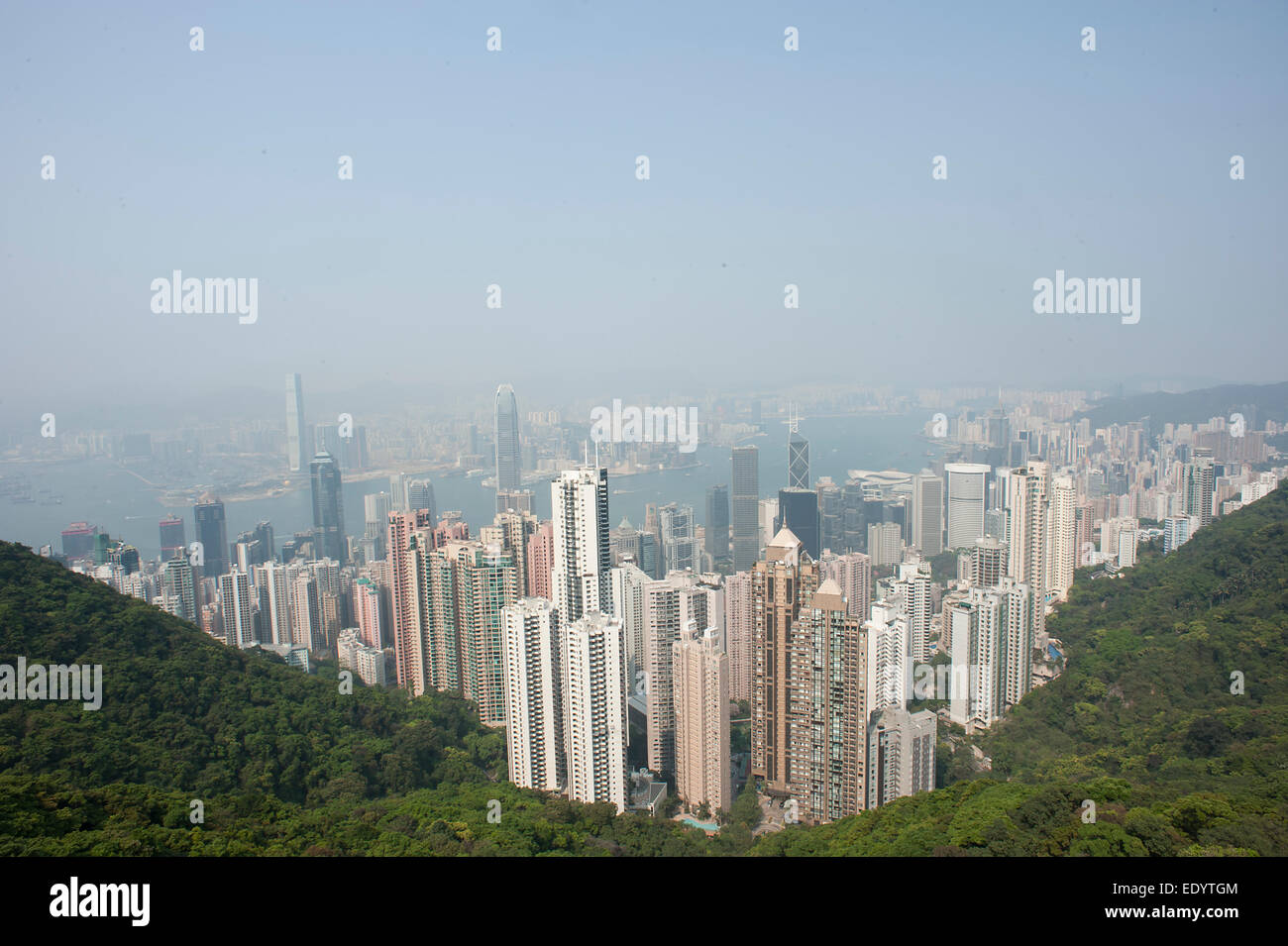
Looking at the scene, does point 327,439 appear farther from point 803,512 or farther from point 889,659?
point 889,659

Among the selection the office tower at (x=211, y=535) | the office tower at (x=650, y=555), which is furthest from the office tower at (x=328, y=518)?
the office tower at (x=650, y=555)

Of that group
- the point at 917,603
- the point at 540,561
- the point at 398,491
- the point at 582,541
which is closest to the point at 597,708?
the point at 582,541

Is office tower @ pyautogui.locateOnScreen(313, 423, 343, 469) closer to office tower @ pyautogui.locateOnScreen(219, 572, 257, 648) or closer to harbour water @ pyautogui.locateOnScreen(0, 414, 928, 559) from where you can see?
harbour water @ pyautogui.locateOnScreen(0, 414, 928, 559)

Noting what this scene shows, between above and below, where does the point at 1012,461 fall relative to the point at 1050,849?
above
